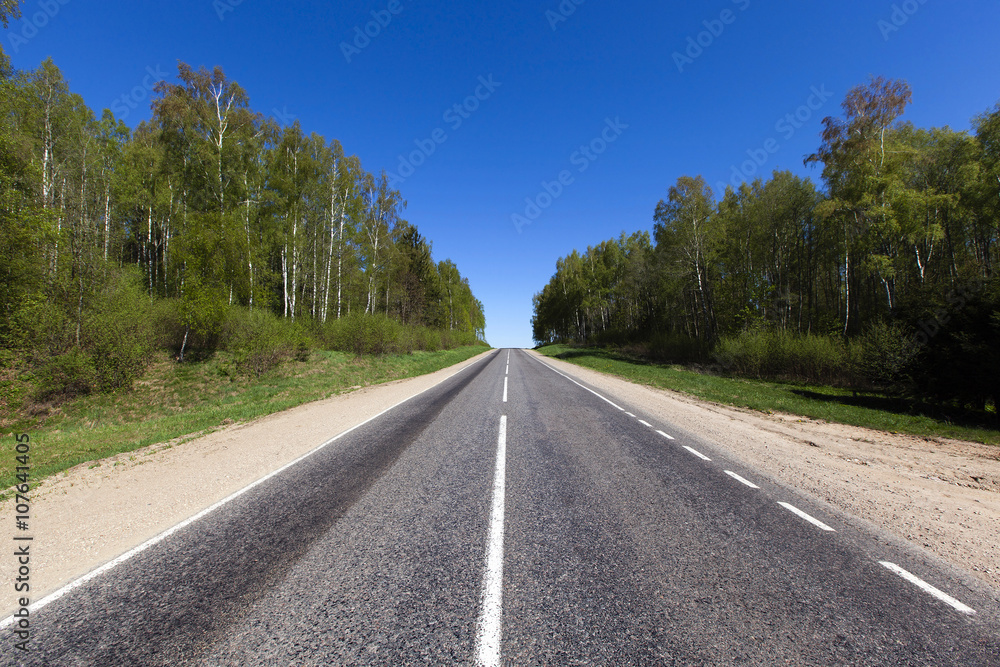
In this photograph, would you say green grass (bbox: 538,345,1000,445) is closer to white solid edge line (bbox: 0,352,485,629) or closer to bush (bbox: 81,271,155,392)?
white solid edge line (bbox: 0,352,485,629)

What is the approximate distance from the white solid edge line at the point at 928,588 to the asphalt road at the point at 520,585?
0.02 metres

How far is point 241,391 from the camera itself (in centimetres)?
1423

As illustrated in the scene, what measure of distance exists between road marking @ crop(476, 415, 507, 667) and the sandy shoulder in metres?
4.00

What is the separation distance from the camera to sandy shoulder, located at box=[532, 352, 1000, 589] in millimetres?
3527

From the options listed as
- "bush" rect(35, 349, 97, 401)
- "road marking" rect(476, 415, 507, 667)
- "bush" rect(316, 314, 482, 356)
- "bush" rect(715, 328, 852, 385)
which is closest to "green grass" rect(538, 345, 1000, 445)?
"bush" rect(715, 328, 852, 385)

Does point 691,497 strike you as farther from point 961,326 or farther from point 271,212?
point 271,212

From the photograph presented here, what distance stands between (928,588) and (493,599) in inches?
133

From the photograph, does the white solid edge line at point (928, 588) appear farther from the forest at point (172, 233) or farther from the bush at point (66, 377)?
the bush at point (66, 377)


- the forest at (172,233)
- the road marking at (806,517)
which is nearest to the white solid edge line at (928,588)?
the road marking at (806,517)

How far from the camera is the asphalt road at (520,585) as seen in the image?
204 centimetres

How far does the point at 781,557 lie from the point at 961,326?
45.6ft

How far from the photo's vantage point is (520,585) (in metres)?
2.61

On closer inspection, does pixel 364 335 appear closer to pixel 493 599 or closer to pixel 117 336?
pixel 117 336

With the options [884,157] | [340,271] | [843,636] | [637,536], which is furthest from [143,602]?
[884,157]
